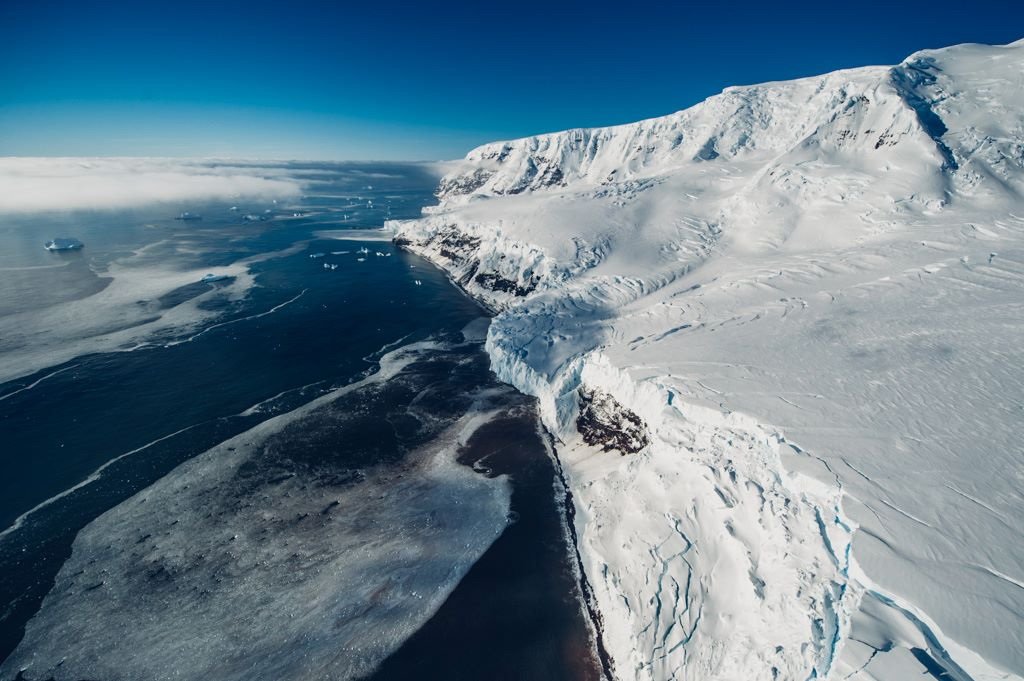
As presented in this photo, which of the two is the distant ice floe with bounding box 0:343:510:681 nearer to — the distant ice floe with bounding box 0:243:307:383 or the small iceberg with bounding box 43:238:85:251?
the distant ice floe with bounding box 0:243:307:383

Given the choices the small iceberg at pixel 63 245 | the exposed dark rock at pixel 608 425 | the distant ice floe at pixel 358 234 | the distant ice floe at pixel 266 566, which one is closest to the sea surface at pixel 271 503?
the distant ice floe at pixel 266 566

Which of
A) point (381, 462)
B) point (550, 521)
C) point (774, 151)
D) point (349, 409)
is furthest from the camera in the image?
point (774, 151)

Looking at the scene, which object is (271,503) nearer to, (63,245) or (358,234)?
(358,234)

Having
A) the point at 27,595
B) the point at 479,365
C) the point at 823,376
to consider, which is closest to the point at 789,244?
the point at 823,376

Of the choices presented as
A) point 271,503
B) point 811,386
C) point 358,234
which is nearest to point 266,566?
point 271,503

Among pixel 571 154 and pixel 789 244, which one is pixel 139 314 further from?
pixel 571 154

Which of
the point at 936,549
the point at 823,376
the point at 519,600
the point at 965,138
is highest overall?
the point at 965,138

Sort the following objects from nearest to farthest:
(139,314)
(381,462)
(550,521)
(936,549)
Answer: (936,549)
(550,521)
(381,462)
(139,314)
